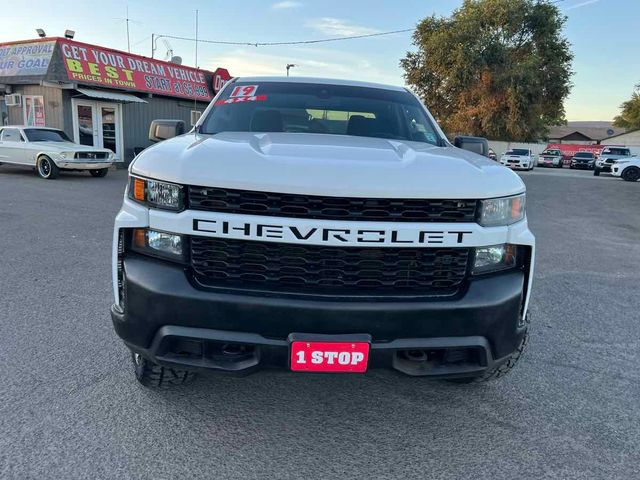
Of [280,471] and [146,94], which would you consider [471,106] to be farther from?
[280,471]

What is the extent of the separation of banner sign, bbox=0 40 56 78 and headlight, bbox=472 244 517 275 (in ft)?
56.9

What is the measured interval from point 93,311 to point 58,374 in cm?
104

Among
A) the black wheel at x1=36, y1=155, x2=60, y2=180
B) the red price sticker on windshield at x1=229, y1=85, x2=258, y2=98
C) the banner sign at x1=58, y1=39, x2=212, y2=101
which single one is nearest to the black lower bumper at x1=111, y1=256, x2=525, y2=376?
the red price sticker on windshield at x1=229, y1=85, x2=258, y2=98

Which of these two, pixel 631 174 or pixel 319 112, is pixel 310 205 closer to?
pixel 319 112

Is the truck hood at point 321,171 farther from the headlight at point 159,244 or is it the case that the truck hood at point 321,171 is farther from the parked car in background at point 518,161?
the parked car in background at point 518,161

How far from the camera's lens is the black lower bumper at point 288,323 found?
1.94 m

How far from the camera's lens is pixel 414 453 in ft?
7.39

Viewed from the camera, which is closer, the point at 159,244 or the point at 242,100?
the point at 159,244

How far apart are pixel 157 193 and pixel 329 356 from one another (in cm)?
103

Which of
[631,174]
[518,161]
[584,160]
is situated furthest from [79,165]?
[584,160]

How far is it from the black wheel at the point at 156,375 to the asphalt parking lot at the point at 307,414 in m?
0.11

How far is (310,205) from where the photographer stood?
1.96 m

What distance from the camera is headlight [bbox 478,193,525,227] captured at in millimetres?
2086

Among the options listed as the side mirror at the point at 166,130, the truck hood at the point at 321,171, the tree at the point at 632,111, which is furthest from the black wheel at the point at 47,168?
the tree at the point at 632,111
